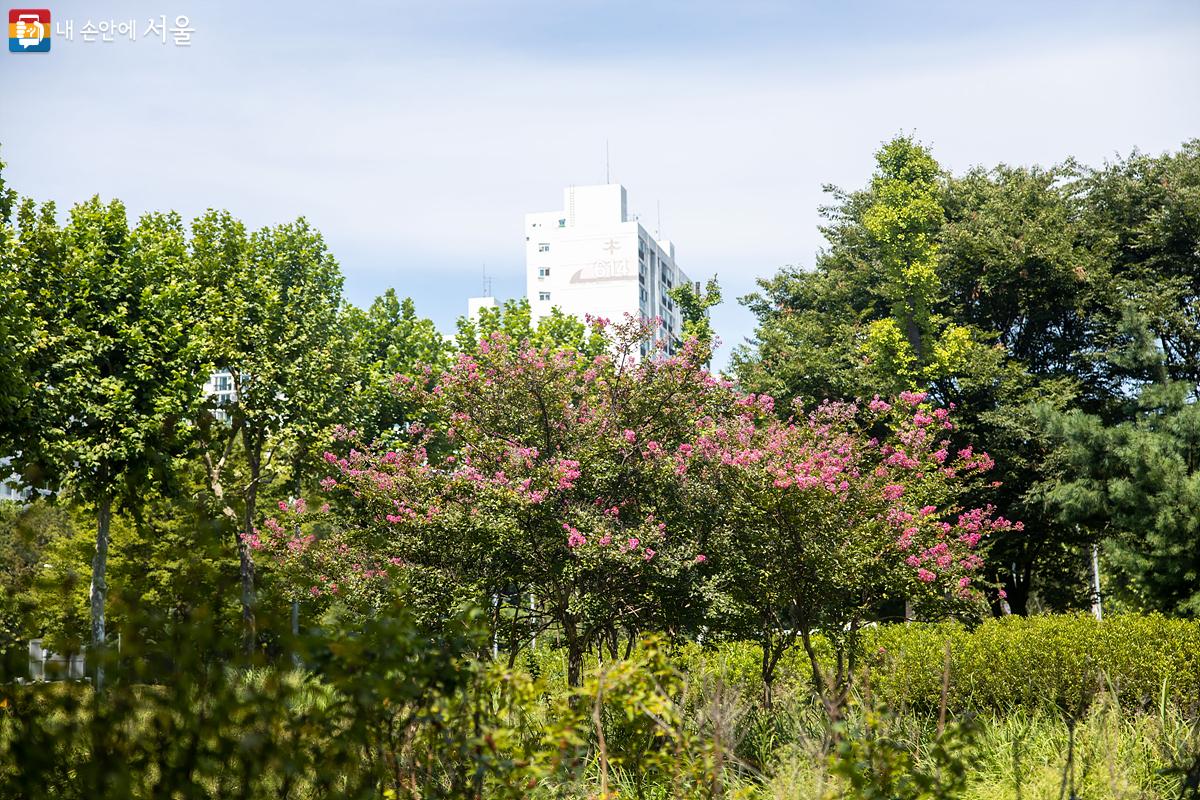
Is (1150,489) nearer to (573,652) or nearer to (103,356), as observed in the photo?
(573,652)

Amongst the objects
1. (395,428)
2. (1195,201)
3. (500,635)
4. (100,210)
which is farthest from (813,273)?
(500,635)

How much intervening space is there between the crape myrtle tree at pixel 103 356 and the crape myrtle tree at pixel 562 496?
30.6 feet

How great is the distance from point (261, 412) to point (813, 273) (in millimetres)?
17879

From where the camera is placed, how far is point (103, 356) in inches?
857

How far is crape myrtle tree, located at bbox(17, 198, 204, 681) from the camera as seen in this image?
20.8 meters

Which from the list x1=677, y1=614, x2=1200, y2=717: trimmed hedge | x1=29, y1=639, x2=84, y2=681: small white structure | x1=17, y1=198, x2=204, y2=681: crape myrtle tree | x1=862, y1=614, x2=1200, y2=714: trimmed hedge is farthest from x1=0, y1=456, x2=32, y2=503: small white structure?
x1=862, y1=614, x2=1200, y2=714: trimmed hedge

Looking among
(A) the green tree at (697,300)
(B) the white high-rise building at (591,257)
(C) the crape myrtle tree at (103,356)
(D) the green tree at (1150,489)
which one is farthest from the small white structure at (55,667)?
(B) the white high-rise building at (591,257)

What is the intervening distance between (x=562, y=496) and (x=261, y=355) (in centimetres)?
1459

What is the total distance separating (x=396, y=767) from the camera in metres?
4.84

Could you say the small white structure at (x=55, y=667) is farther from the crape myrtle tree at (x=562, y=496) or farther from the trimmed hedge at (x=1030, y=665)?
the trimmed hedge at (x=1030, y=665)

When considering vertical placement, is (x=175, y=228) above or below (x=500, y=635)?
above

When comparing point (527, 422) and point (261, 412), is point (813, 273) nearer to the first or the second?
point (261, 412)

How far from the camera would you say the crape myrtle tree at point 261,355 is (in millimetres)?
24344

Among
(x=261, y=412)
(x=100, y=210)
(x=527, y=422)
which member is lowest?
(x=527, y=422)
